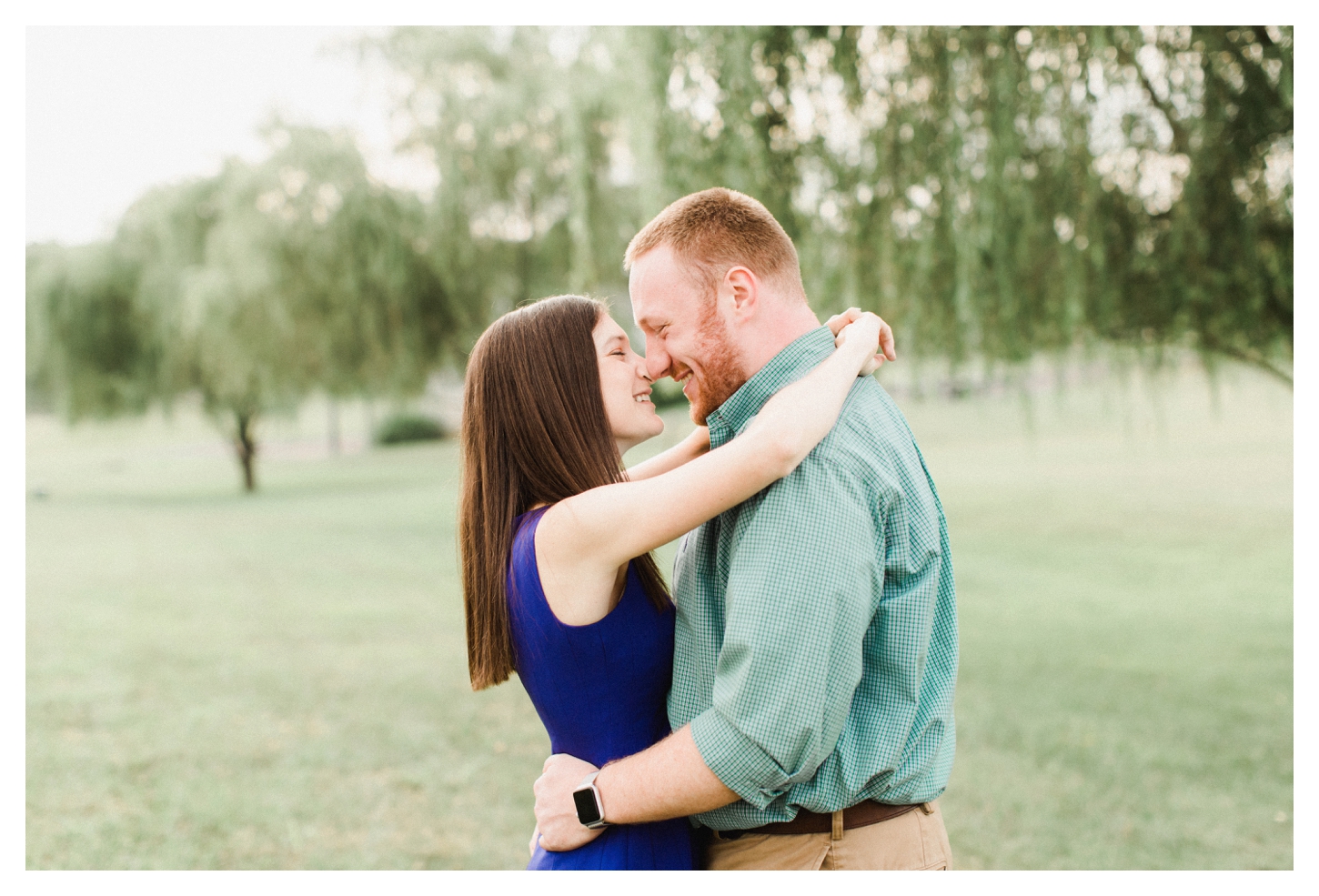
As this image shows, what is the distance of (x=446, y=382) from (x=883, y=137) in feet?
42.7

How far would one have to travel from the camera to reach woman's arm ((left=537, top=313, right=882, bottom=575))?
1579mm

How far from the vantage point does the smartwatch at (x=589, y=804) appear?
5.68 feet

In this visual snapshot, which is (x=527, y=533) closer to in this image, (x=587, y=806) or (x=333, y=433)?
(x=587, y=806)

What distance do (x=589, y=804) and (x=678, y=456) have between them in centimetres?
92

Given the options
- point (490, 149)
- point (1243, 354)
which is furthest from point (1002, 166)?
point (490, 149)

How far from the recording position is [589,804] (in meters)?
1.74

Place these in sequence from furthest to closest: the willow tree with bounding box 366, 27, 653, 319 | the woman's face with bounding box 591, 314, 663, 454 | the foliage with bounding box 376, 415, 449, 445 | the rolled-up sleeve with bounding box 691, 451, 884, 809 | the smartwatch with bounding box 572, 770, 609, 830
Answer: the foliage with bounding box 376, 415, 449, 445 < the willow tree with bounding box 366, 27, 653, 319 < the woman's face with bounding box 591, 314, 663, 454 < the smartwatch with bounding box 572, 770, 609, 830 < the rolled-up sleeve with bounding box 691, 451, 884, 809

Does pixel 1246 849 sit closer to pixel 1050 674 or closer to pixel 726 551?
pixel 1050 674

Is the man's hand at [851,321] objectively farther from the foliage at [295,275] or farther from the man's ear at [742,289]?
the foliage at [295,275]

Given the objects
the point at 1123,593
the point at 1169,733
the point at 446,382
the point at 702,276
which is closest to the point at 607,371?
the point at 702,276

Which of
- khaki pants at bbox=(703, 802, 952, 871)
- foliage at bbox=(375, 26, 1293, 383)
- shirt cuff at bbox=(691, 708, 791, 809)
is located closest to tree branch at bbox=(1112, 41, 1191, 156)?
foliage at bbox=(375, 26, 1293, 383)

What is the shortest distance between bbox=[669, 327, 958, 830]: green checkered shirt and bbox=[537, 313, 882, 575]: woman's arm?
0.16 ft

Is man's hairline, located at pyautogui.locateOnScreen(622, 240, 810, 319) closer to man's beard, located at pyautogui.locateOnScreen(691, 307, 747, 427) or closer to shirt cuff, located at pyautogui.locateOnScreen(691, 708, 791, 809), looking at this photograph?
man's beard, located at pyautogui.locateOnScreen(691, 307, 747, 427)

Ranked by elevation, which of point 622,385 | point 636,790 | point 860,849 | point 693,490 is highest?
point 622,385
